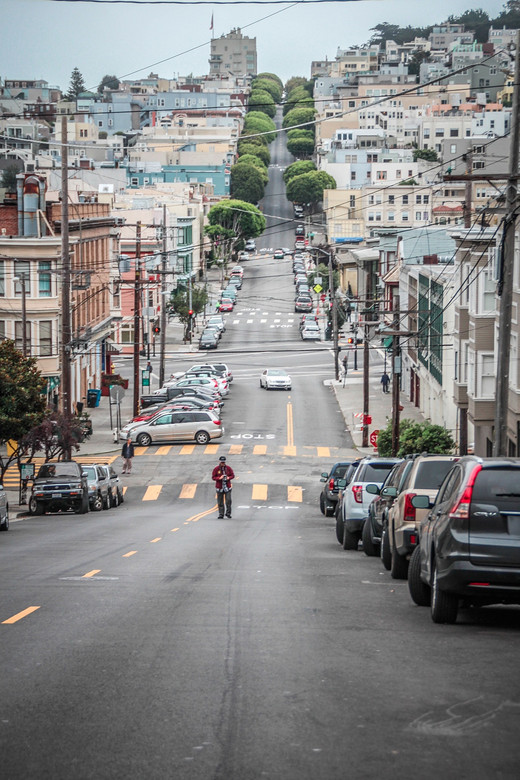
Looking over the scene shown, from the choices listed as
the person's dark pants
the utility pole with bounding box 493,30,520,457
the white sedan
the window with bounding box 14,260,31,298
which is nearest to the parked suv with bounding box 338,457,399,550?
the utility pole with bounding box 493,30,520,457

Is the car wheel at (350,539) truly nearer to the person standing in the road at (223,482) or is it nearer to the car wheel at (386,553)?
Result: the car wheel at (386,553)

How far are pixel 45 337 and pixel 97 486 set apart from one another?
80.1ft

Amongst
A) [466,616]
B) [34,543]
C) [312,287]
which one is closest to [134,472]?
[34,543]

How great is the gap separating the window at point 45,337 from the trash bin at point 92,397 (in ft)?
31.0

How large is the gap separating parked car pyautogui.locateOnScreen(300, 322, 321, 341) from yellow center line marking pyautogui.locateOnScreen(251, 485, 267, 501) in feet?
188

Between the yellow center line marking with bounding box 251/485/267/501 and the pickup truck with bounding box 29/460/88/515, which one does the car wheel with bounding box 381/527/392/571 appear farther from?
the yellow center line marking with bounding box 251/485/267/501

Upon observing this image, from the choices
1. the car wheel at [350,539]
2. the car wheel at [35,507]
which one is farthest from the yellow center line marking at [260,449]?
the car wheel at [350,539]

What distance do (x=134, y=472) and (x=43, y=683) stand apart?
41155mm

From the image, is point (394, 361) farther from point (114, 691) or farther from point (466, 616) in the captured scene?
point (114, 691)

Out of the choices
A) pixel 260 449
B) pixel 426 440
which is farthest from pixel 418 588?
pixel 260 449

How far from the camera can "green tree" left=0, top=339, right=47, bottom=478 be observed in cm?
3806

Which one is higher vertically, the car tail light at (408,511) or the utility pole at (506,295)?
the utility pole at (506,295)

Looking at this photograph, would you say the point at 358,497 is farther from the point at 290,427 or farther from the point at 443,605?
the point at 290,427

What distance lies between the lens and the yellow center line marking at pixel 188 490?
44406 millimetres
